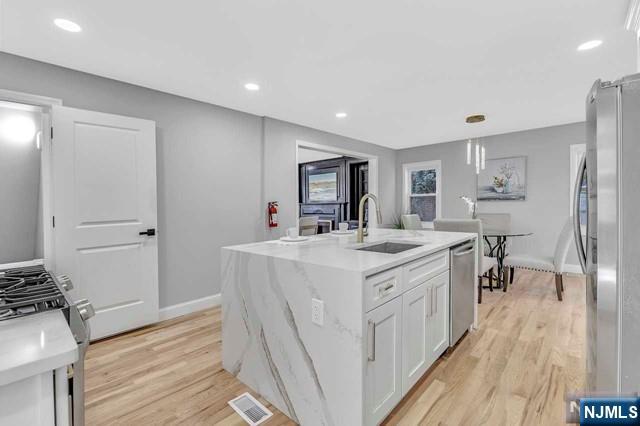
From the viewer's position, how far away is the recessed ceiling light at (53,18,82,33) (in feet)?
6.43

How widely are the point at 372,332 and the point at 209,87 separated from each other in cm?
279

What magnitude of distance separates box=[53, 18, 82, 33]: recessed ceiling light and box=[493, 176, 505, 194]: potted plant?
584cm

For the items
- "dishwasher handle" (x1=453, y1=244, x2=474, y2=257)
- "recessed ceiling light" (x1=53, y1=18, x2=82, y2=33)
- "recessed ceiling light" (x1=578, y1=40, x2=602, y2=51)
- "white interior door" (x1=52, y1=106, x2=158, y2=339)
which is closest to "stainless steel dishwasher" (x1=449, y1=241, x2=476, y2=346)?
"dishwasher handle" (x1=453, y1=244, x2=474, y2=257)

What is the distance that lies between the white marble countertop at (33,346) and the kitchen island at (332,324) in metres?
1.01

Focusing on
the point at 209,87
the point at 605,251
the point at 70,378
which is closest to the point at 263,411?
the point at 70,378

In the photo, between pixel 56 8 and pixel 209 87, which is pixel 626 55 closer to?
pixel 209 87

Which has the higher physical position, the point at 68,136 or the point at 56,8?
the point at 56,8

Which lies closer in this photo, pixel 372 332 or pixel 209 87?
pixel 372 332

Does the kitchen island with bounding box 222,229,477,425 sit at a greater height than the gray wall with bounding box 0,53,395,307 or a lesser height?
lesser

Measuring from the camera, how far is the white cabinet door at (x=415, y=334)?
1.75 meters

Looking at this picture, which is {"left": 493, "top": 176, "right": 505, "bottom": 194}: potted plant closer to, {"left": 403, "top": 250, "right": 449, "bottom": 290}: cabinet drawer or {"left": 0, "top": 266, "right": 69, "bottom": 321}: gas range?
{"left": 403, "top": 250, "right": 449, "bottom": 290}: cabinet drawer

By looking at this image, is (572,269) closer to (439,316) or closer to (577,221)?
(439,316)

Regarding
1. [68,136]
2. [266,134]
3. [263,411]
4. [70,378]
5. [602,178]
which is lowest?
→ [263,411]

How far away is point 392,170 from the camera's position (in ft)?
21.7
